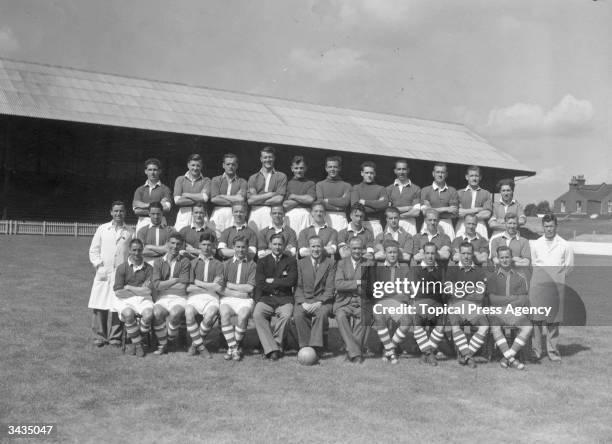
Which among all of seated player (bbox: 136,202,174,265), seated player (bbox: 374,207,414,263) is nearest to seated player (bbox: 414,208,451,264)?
seated player (bbox: 374,207,414,263)

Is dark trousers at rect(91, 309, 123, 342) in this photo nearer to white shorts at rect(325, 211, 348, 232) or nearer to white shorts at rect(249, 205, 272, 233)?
white shorts at rect(249, 205, 272, 233)

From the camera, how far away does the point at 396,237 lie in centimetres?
873

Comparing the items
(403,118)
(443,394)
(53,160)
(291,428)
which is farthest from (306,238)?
(403,118)

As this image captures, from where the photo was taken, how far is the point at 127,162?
2570 centimetres

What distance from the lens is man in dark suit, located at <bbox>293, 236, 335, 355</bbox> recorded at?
8016 mm

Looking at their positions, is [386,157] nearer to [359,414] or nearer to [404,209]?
[404,209]

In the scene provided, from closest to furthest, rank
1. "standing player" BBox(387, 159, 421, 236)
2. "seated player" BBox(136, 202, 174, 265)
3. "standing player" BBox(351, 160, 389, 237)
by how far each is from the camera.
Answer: "seated player" BBox(136, 202, 174, 265), "standing player" BBox(351, 160, 389, 237), "standing player" BBox(387, 159, 421, 236)

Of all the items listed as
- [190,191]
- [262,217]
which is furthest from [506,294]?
[190,191]

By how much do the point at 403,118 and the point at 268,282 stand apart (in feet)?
94.9

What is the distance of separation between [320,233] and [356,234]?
0.50 m

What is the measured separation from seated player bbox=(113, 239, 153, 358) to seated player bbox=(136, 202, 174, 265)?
270mm

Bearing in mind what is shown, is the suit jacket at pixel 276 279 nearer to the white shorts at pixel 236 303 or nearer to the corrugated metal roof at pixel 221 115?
the white shorts at pixel 236 303

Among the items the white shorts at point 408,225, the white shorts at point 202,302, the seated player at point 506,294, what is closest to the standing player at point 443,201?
the white shorts at point 408,225

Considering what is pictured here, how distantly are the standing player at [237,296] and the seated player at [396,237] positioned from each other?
1782mm
